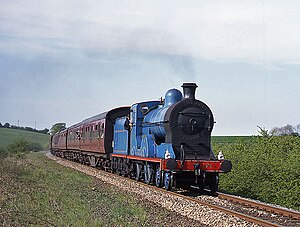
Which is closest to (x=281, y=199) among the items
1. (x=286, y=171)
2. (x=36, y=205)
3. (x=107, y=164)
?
(x=286, y=171)

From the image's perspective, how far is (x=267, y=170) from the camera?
17.8 meters

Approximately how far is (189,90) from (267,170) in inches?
182

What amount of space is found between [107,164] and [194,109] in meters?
12.4

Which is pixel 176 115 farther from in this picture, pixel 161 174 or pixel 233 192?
pixel 233 192

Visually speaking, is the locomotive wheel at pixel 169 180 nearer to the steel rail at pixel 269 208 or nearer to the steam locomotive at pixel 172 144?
the steam locomotive at pixel 172 144

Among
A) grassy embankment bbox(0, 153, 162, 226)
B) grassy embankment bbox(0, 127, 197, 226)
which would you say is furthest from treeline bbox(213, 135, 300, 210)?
grassy embankment bbox(0, 153, 162, 226)

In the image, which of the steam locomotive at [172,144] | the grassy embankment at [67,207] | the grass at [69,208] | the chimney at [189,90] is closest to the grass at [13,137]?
the steam locomotive at [172,144]

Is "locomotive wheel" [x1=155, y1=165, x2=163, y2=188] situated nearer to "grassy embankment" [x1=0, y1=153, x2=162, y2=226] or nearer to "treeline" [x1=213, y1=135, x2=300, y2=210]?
"grassy embankment" [x1=0, y1=153, x2=162, y2=226]

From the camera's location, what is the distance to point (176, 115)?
53.0 feet

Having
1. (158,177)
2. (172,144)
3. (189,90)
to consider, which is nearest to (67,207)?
(172,144)

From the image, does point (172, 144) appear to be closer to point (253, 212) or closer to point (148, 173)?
point (148, 173)

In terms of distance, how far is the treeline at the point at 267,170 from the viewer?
15781 millimetres

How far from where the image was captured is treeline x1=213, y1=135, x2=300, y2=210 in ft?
51.8

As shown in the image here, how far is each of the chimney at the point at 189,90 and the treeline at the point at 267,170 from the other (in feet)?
13.5
